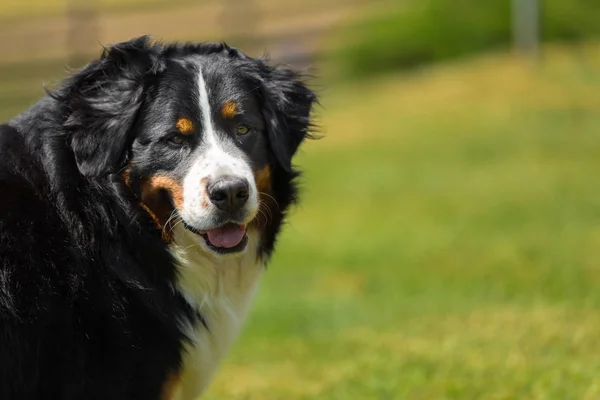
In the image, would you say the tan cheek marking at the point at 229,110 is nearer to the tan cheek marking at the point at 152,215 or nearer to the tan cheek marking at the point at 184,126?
the tan cheek marking at the point at 184,126

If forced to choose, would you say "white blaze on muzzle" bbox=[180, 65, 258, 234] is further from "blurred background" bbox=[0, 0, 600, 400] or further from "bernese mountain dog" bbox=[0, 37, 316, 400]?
"blurred background" bbox=[0, 0, 600, 400]

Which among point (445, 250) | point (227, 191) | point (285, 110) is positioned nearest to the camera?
point (227, 191)

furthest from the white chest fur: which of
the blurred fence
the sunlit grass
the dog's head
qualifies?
the blurred fence

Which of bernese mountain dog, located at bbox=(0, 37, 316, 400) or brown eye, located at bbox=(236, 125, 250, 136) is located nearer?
bernese mountain dog, located at bbox=(0, 37, 316, 400)

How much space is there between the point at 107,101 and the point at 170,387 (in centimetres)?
123

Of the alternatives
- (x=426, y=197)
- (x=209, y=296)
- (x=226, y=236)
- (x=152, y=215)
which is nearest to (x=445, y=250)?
(x=426, y=197)

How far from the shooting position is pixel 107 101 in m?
4.16

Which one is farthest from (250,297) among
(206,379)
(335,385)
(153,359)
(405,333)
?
(405,333)

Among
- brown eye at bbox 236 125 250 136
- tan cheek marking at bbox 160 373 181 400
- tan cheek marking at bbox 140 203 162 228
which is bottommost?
tan cheek marking at bbox 160 373 181 400

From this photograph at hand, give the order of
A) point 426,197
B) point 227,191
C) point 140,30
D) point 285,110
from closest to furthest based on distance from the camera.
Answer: point 227,191 < point 285,110 < point 426,197 < point 140,30

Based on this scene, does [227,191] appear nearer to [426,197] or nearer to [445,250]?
[445,250]

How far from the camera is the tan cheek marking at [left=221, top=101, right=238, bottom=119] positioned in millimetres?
4172

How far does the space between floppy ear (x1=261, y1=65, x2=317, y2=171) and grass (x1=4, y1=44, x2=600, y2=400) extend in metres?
1.76

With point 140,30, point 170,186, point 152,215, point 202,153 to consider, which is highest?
point 202,153
